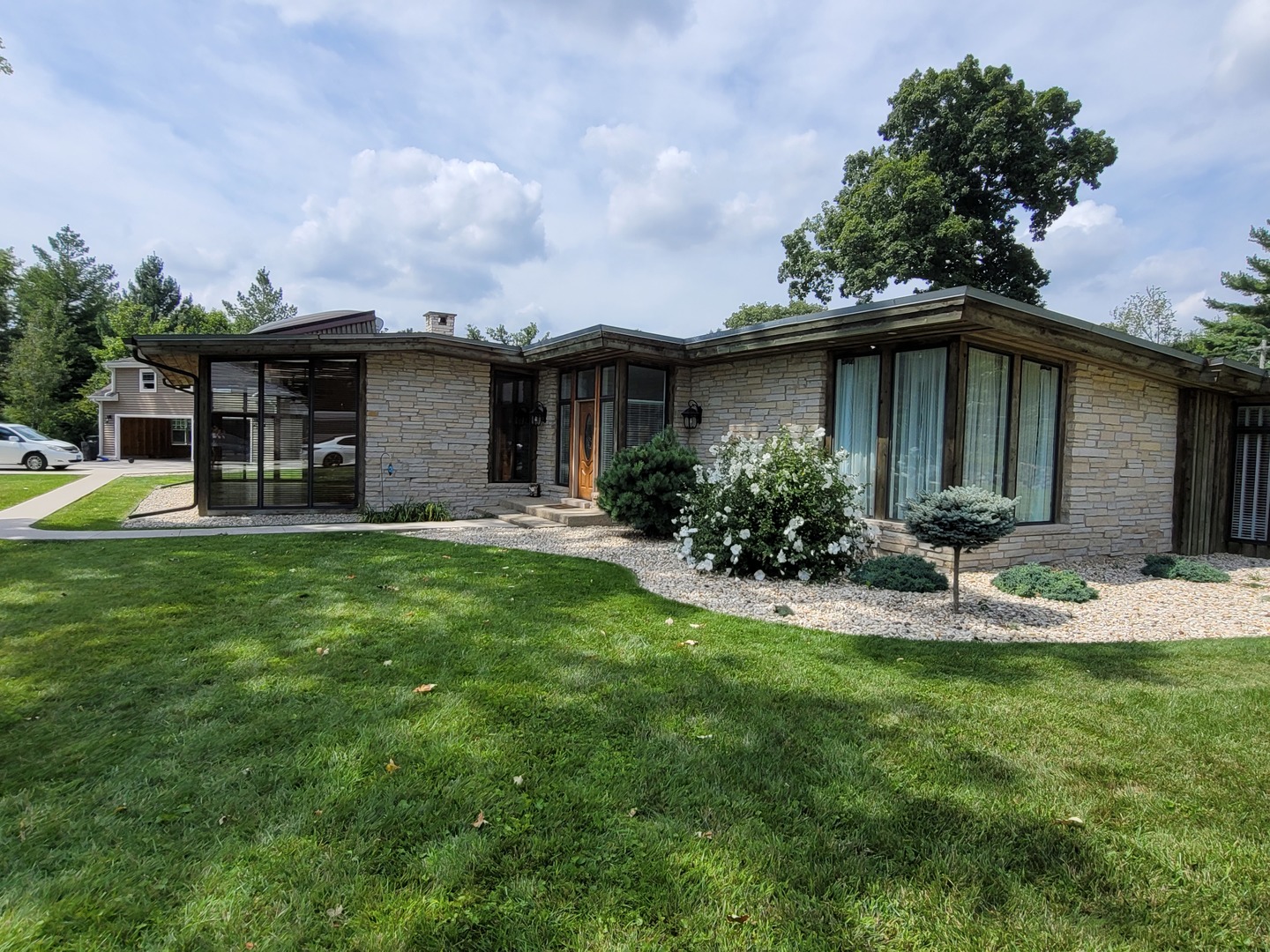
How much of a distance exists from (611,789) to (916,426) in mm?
6643

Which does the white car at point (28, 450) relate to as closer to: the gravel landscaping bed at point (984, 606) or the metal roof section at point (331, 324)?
the metal roof section at point (331, 324)

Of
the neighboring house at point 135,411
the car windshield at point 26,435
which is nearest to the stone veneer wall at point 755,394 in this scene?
the car windshield at point 26,435

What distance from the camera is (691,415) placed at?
10609mm

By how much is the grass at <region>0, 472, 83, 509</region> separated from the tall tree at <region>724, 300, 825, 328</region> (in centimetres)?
2649

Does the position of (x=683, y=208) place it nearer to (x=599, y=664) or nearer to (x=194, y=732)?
(x=599, y=664)

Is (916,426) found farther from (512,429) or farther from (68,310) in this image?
(68,310)

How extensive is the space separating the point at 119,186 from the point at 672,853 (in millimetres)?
11454

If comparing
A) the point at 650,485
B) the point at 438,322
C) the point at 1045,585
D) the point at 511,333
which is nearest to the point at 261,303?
the point at 511,333

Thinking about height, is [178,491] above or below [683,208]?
below

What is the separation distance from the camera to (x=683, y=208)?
15.6 meters

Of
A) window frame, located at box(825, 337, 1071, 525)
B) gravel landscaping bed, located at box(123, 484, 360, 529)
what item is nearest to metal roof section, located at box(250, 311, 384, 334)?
gravel landscaping bed, located at box(123, 484, 360, 529)

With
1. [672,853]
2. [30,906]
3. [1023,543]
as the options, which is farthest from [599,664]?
[1023,543]

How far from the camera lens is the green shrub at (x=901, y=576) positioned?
241 inches

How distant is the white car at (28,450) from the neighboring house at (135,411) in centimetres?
710
